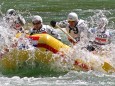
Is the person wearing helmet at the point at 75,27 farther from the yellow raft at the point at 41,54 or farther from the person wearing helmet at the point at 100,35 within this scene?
the yellow raft at the point at 41,54

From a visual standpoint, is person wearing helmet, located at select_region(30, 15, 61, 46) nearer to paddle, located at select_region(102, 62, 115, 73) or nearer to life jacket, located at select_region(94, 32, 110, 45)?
life jacket, located at select_region(94, 32, 110, 45)

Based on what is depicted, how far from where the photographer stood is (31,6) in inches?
1312

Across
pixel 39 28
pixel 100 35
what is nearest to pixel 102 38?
pixel 100 35

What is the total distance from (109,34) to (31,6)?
2053 centimetres

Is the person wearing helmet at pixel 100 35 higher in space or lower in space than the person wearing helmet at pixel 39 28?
lower

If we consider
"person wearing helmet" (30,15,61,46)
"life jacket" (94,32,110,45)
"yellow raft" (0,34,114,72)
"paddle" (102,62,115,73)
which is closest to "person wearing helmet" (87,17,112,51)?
"life jacket" (94,32,110,45)

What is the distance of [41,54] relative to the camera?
11680 mm

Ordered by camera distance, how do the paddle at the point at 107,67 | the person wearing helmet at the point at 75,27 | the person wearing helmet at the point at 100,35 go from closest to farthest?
the paddle at the point at 107,67, the person wearing helmet at the point at 75,27, the person wearing helmet at the point at 100,35

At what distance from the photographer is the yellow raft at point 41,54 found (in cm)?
1168

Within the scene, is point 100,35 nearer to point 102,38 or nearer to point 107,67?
point 102,38

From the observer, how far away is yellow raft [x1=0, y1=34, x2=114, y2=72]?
38.3 feet

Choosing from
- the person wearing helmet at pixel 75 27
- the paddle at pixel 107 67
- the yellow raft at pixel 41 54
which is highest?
the person wearing helmet at pixel 75 27

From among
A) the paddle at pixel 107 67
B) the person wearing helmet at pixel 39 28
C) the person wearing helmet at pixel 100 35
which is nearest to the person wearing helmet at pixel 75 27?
the person wearing helmet at pixel 100 35

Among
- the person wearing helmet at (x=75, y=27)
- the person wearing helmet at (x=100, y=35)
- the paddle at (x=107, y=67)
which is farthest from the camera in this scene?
the person wearing helmet at (x=100, y=35)
